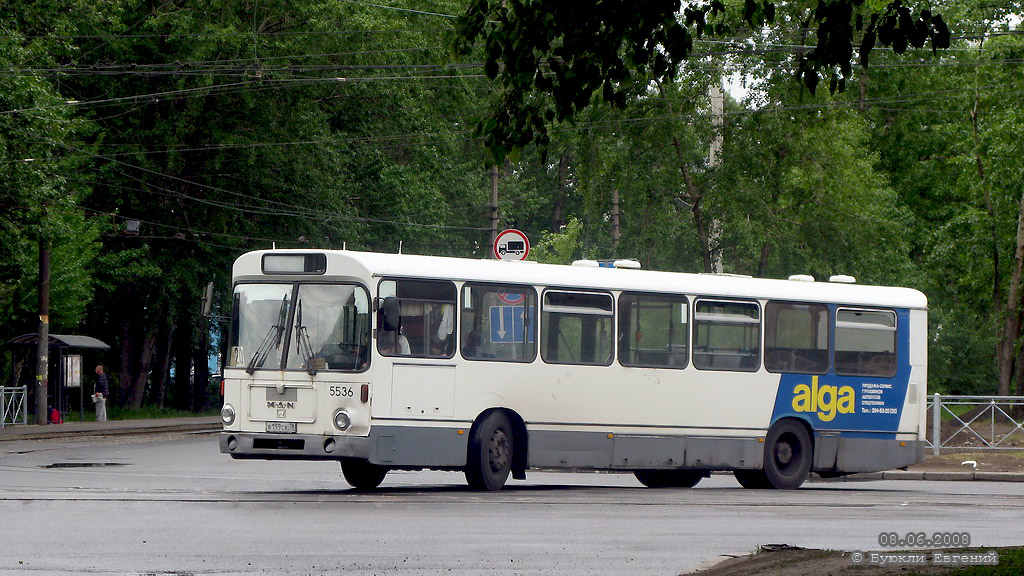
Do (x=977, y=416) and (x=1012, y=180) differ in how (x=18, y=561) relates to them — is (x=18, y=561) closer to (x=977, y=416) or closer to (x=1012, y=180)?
(x=977, y=416)

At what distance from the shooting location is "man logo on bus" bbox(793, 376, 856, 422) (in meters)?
21.7

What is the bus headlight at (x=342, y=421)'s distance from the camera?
A: 57.8 feet

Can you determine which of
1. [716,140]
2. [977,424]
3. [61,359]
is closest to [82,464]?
[977,424]

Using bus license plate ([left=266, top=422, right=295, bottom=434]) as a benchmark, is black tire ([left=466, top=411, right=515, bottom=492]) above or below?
below

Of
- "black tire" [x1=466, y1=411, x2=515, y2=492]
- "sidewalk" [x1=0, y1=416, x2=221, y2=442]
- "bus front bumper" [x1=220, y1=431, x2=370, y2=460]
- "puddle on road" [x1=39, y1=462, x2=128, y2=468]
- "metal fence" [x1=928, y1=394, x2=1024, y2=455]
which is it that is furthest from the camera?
"sidewalk" [x1=0, y1=416, x2=221, y2=442]

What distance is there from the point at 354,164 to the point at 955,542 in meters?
39.5

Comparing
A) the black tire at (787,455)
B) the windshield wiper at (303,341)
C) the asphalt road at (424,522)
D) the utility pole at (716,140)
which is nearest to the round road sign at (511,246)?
the asphalt road at (424,522)

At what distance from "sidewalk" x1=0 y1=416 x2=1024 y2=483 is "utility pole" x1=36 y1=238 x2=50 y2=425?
592mm

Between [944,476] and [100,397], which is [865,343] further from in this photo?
[100,397]

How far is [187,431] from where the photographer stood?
1628 inches

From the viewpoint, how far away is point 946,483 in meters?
24.5

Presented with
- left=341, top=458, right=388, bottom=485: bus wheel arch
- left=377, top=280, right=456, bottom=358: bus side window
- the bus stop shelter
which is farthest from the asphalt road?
the bus stop shelter

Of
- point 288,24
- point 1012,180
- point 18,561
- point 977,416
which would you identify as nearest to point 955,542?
point 18,561

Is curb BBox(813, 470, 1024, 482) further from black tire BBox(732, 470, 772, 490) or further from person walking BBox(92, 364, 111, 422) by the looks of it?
person walking BBox(92, 364, 111, 422)
